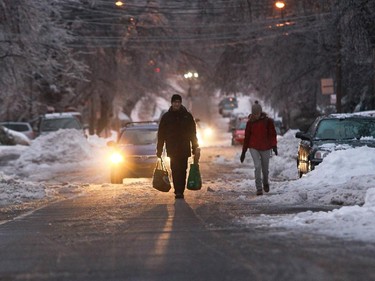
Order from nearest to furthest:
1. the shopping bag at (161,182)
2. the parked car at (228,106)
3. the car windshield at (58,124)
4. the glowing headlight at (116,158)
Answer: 1. the shopping bag at (161,182)
2. the glowing headlight at (116,158)
3. the car windshield at (58,124)
4. the parked car at (228,106)

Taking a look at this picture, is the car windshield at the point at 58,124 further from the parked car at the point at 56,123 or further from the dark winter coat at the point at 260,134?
the dark winter coat at the point at 260,134

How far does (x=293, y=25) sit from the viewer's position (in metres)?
34.6

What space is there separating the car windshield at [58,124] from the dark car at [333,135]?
783 inches

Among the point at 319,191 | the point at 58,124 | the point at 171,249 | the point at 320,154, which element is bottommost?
the point at 171,249

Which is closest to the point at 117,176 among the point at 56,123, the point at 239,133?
the point at 56,123

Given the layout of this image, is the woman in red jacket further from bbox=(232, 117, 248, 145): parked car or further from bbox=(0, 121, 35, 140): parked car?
bbox=(0, 121, 35, 140): parked car

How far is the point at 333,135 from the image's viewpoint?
52.3 ft

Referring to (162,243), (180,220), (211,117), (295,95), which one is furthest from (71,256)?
(211,117)

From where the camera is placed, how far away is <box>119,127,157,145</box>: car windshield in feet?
63.3

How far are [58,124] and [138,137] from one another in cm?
1649

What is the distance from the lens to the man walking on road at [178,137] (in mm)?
12227

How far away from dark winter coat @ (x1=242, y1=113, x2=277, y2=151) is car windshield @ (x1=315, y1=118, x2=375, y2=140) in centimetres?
276

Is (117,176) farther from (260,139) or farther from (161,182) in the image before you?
(161,182)

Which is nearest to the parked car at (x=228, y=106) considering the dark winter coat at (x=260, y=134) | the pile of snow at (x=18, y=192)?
the pile of snow at (x=18, y=192)
